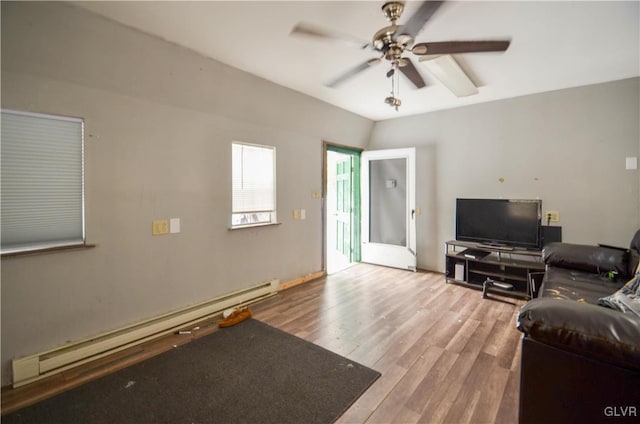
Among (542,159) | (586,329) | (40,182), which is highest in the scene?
(542,159)

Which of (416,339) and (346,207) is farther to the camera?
(346,207)

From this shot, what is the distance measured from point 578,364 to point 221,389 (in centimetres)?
200

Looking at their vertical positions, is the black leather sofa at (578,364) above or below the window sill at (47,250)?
below

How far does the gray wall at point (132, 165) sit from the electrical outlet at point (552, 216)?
3588mm

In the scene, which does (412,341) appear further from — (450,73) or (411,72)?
(450,73)

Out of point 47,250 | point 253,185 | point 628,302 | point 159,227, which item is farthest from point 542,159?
point 47,250

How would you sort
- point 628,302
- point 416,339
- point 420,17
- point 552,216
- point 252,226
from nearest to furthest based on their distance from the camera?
1. point 628,302
2. point 420,17
3. point 416,339
4. point 252,226
5. point 552,216

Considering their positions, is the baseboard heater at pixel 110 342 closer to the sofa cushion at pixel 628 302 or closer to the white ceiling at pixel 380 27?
the white ceiling at pixel 380 27

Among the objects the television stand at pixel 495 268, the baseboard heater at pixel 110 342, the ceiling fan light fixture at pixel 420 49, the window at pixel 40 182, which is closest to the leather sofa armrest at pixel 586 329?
the ceiling fan light fixture at pixel 420 49

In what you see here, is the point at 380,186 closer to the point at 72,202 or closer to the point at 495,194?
the point at 495,194

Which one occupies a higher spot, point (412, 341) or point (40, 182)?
point (40, 182)

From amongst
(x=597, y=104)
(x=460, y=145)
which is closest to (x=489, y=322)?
(x=460, y=145)

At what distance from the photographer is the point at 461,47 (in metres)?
1.98

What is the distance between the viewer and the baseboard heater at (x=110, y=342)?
1.94 m
